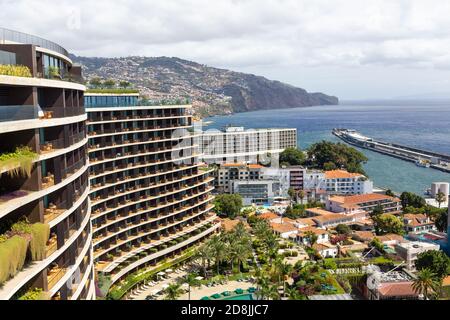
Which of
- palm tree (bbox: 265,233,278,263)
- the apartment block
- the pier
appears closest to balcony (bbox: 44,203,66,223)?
palm tree (bbox: 265,233,278,263)

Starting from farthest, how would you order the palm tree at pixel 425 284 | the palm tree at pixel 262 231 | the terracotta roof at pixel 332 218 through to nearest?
the terracotta roof at pixel 332 218 < the palm tree at pixel 262 231 < the palm tree at pixel 425 284

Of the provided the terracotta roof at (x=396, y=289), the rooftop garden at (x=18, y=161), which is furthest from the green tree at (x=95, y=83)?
the terracotta roof at (x=396, y=289)

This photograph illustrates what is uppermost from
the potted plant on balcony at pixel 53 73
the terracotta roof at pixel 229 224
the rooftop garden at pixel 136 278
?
the potted plant on balcony at pixel 53 73

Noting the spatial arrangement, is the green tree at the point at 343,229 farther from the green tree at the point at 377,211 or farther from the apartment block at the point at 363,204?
the apartment block at the point at 363,204

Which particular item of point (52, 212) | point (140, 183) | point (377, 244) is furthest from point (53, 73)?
point (377, 244)

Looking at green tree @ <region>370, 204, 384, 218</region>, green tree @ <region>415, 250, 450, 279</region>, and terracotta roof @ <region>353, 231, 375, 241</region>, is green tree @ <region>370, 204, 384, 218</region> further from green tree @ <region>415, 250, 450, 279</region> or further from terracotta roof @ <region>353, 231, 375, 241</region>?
green tree @ <region>415, 250, 450, 279</region>

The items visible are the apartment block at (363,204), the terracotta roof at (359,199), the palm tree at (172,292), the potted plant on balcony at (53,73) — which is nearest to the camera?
the potted plant on balcony at (53,73)
